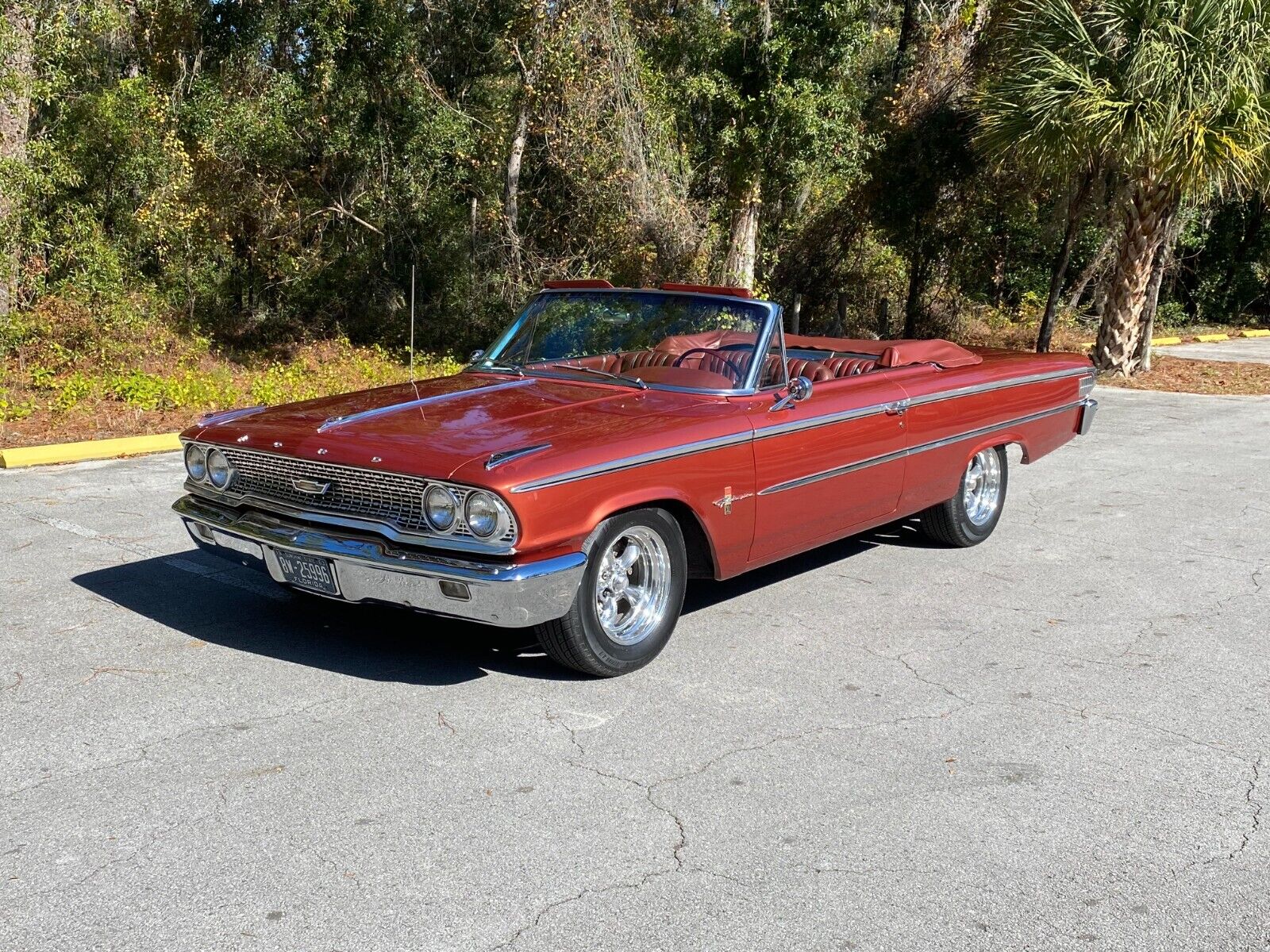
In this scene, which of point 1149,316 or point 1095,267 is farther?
point 1095,267

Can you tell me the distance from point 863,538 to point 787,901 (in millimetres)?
4455

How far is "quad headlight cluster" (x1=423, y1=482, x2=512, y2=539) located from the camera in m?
4.52

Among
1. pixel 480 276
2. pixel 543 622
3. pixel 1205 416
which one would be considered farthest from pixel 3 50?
pixel 1205 416

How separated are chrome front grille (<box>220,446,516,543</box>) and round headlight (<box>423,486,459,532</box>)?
0.08 feet

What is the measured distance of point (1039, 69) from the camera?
14.7 metres

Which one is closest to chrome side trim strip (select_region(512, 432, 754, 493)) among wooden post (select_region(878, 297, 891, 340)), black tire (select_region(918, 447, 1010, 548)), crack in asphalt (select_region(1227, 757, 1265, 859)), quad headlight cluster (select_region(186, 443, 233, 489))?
quad headlight cluster (select_region(186, 443, 233, 489))

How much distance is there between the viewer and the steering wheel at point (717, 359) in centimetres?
581

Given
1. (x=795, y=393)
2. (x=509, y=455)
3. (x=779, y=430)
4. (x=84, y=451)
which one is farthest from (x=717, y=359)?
(x=84, y=451)

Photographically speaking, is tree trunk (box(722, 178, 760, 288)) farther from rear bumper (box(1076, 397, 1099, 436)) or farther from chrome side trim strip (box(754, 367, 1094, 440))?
chrome side trim strip (box(754, 367, 1094, 440))

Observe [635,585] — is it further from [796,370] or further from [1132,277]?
[1132,277]

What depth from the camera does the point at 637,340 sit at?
6207mm

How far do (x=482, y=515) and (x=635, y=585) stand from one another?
0.89m

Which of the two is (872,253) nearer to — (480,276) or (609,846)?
(480,276)

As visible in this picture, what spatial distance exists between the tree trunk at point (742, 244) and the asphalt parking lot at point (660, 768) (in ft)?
32.8
